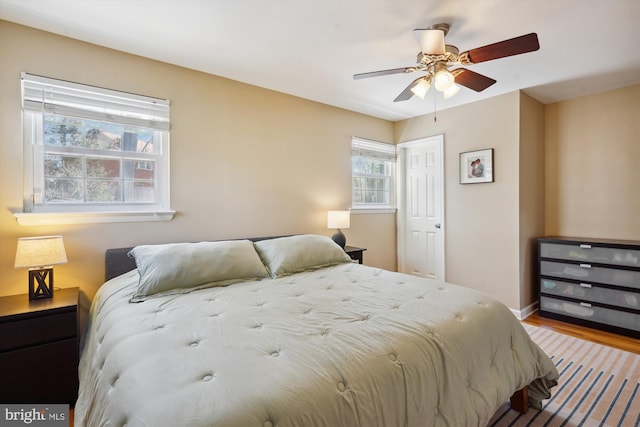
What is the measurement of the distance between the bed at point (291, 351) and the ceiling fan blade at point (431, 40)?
4.90ft

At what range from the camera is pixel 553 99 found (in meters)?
3.60

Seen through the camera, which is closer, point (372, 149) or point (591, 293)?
point (591, 293)

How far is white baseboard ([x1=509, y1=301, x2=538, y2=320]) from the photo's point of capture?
3.39 metres

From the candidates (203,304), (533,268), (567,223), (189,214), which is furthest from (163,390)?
(567,223)

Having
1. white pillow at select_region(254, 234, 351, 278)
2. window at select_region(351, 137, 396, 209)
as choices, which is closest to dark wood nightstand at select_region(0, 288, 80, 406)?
white pillow at select_region(254, 234, 351, 278)

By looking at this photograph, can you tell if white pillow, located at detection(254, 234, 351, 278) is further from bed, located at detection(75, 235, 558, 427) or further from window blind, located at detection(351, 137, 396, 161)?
window blind, located at detection(351, 137, 396, 161)

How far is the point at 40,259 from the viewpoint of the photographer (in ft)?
6.38

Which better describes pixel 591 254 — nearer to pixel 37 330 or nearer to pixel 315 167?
pixel 315 167

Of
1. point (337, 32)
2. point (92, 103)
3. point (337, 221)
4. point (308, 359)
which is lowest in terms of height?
point (308, 359)

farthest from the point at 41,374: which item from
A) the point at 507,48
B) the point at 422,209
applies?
the point at 422,209

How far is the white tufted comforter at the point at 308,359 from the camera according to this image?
92cm

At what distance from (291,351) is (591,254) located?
338 centimetres
